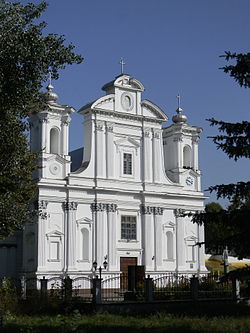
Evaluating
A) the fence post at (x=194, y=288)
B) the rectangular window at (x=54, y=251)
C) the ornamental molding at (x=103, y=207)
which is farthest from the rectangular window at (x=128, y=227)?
the fence post at (x=194, y=288)

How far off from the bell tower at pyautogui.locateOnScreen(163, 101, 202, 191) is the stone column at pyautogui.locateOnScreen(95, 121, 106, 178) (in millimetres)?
6677

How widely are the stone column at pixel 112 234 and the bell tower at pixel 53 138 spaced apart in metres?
4.20

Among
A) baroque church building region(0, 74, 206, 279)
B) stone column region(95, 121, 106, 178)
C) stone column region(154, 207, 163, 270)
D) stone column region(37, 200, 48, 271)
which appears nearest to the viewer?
stone column region(37, 200, 48, 271)

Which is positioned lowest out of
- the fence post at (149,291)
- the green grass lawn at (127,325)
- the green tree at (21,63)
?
the green grass lawn at (127,325)

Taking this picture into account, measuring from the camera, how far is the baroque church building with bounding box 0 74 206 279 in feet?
129

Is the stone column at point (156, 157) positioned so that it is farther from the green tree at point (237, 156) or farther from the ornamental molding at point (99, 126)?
the green tree at point (237, 156)

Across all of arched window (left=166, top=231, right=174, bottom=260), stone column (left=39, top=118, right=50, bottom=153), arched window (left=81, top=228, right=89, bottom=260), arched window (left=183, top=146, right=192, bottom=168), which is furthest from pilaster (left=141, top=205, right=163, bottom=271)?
stone column (left=39, top=118, right=50, bottom=153)

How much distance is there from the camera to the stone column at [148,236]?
42250 mm

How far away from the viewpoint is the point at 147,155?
43.9m

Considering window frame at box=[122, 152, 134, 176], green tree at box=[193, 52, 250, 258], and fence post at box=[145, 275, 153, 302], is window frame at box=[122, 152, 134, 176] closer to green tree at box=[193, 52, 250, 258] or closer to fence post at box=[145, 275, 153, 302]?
fence post at box=[145, 275, 153, 302]

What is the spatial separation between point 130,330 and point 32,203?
2207cm

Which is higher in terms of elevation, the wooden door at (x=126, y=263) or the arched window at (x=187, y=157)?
the arched window at (x=187, y=157)

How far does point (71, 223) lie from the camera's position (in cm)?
3966

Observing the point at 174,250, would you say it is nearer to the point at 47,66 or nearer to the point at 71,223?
the point at 71,223
